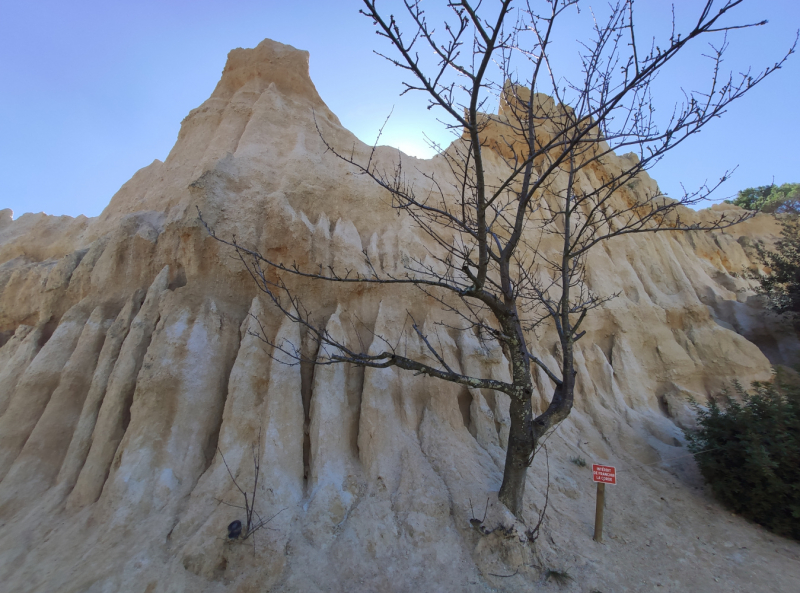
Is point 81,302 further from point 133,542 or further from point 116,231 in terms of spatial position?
point 133,542

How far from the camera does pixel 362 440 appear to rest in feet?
24.4

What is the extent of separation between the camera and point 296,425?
729 cm

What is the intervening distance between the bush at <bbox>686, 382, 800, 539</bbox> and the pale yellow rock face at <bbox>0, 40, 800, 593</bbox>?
1.26ft

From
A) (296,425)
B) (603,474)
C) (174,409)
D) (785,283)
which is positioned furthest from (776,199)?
(174,409)

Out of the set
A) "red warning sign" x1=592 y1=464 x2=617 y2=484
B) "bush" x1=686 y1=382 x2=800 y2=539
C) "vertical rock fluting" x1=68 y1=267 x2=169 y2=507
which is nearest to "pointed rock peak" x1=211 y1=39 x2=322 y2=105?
"vertical rock fluting" x1=68 y1=267 x2=169 y2=507

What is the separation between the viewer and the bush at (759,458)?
6.93 meters

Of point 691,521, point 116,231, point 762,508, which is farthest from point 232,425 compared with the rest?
point 762,508

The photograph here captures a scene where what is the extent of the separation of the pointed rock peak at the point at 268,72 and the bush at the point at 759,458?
1458 centimetres

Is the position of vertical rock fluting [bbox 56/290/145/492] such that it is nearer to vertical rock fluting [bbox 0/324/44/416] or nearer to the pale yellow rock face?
the pale yellow rock face

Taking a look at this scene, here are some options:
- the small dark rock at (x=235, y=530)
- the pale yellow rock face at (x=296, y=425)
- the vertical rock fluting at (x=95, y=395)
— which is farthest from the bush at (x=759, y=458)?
the vertical rock fluting at (x=95, y=395)

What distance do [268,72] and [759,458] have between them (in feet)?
53.7

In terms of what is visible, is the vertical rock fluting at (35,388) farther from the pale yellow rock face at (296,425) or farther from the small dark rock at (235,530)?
the small dark rock at (235,530)

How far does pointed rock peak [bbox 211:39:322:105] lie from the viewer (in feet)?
44.5

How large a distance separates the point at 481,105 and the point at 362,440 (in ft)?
19.2
